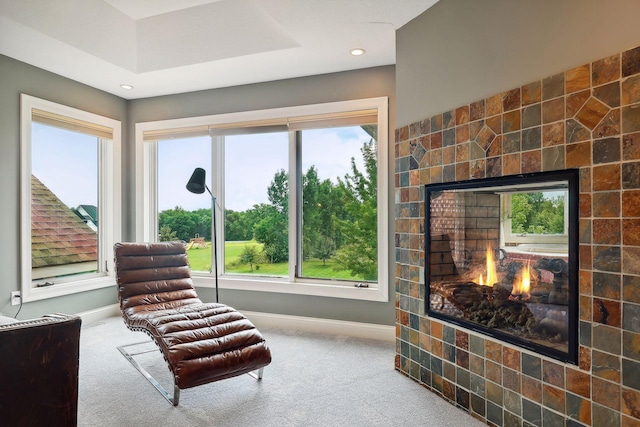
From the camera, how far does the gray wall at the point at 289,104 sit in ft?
11.2

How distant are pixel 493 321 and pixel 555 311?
36cm

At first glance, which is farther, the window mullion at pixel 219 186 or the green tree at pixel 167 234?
the green tree at pixel 167 234

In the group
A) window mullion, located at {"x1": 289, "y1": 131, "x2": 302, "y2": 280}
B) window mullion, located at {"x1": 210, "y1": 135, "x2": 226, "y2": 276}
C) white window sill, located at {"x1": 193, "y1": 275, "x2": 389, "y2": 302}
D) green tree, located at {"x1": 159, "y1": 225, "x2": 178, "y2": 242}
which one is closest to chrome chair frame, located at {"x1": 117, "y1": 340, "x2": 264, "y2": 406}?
white window sill, located at {"x1": 193, "y1": 275, "x2": 389, "y2": 302}

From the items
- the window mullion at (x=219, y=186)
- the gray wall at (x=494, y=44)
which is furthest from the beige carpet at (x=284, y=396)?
the gray wall at (x=494, y=44)

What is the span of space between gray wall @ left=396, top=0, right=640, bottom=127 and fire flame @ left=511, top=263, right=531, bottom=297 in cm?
96

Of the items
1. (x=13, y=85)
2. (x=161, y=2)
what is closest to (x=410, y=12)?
(x=161, y=2)

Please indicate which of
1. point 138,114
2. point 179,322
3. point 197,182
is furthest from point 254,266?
point 138,114

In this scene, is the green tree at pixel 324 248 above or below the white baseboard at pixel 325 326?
above

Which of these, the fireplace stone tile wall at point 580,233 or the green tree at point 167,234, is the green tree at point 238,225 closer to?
the green tree at point 167,234

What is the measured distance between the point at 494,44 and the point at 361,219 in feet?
6.23

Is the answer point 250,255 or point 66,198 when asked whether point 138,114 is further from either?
point 250,255

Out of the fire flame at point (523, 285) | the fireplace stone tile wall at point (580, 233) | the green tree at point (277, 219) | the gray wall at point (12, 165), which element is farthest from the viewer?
the green tree at point (277, 219)

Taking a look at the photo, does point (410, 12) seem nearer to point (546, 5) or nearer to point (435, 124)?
point (435, 124)

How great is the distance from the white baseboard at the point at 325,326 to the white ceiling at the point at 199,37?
2.34 metres
